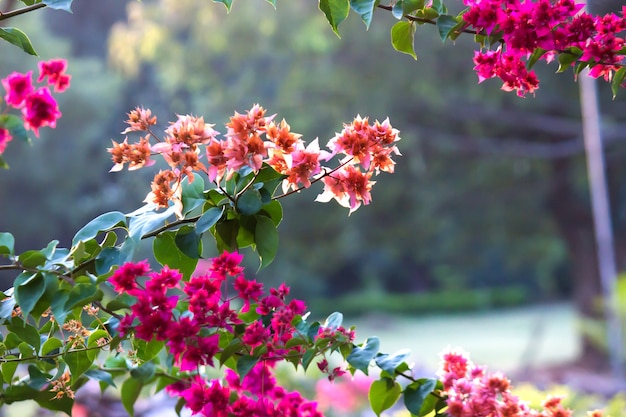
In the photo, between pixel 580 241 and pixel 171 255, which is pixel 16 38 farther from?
pixel 580 241

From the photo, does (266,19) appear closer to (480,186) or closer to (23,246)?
(480,186)

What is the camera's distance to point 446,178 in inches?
308

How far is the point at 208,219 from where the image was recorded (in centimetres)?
73

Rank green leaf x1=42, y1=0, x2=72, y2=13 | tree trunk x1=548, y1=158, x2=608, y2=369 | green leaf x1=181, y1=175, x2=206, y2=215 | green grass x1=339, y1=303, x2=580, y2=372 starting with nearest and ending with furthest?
green leaf x1=42, y1=0, x2=72, y2=13, green leaf x1=181, y1=175, x2=206, y2=215, tree trunk x1=548, y1=158, x2=608, y2=369, green grass x1=339, y1=303, x2=580, y2=372

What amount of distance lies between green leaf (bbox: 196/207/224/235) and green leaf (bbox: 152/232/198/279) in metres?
0.05

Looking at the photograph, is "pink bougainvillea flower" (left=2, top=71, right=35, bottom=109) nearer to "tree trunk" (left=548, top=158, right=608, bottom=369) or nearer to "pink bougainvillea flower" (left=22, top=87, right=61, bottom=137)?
"pink bougainvillea flower" (left=22, top=87, right=61, bottom=137)

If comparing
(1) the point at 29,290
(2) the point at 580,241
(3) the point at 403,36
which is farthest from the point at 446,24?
(2) the point at 580,241

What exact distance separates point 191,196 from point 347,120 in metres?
6.19

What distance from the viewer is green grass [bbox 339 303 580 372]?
9.33m

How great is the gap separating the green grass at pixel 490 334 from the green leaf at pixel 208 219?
7.39 meters

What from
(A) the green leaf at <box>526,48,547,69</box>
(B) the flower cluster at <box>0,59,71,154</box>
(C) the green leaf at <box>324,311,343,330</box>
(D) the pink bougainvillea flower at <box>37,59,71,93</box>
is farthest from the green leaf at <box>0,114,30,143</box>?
(A) the green leaf at <box>526,48,547,69</box>

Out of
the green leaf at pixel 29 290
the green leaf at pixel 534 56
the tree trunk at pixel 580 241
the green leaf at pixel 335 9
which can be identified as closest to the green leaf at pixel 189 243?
the green leaf at pixel 29 290

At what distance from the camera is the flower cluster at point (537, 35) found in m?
0.75

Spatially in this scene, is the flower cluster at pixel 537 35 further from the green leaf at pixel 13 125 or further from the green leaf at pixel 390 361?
the green leaf at pixel 13 125
